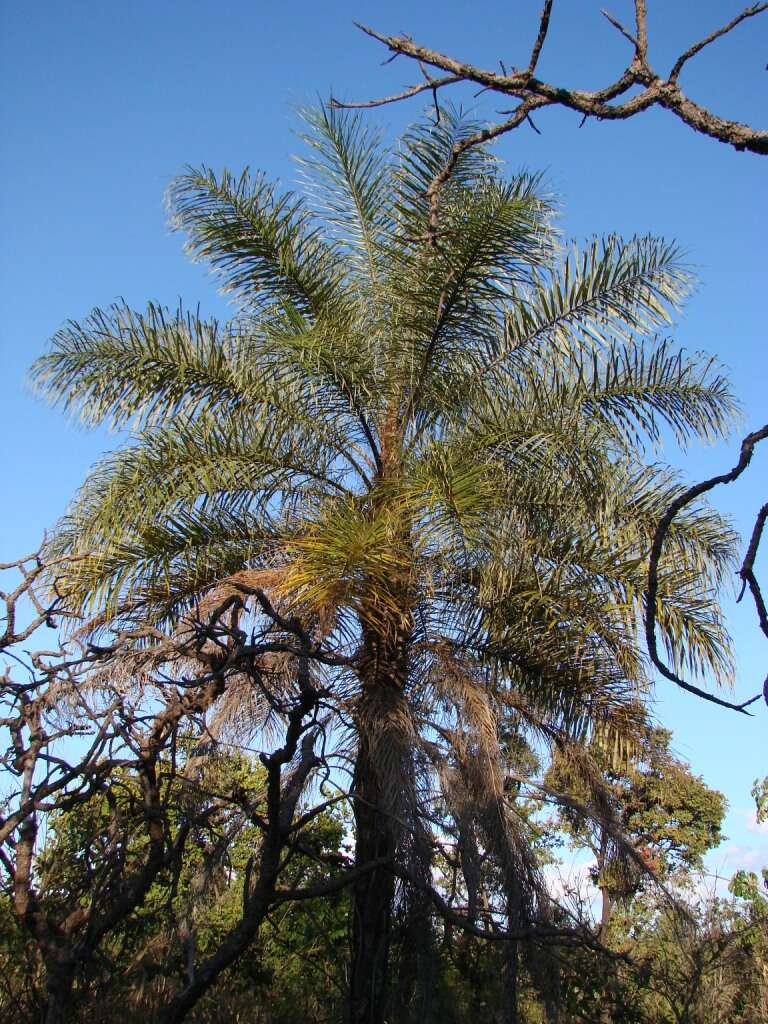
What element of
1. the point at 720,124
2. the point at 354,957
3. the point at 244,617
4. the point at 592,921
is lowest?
the point at 354,957

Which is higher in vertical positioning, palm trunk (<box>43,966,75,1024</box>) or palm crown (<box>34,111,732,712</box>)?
palm crown (<box>34,111,732,712</box>)

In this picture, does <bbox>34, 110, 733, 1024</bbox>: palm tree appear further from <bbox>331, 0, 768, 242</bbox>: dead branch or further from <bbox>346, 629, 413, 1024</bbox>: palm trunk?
<bbox>331, 0, 768, 242</bbox>: dead branch

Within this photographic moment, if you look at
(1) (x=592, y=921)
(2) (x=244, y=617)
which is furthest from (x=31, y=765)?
(1) (x=592, y=921)

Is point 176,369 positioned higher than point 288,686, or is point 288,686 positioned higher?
point 176,369

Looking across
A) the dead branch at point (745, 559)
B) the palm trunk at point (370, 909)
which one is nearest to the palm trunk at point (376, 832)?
the palm trunk at point (370, 909)

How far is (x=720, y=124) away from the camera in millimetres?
1942

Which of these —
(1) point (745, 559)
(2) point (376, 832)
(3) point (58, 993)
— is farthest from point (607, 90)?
(2) point (376, 832)

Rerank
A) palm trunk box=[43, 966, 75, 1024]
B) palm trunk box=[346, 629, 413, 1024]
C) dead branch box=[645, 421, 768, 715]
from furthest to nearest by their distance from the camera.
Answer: palm trunk box=[346, 629, 413, 1024], palm trunk box=[43, 966, 75, 1024], dead branch box=[645, 421, 768, 715]

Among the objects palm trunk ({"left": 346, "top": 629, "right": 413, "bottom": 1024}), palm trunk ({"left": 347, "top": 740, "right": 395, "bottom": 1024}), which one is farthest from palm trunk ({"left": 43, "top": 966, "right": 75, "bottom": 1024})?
palm trunk ({"left": 347, "top": 740, "right": 395, "bottom": 1024})

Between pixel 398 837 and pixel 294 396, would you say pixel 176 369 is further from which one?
pixel 398 837

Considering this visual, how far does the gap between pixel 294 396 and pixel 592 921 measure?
4.32 meters

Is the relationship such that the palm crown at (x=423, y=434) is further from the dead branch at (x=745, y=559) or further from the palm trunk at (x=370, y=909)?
the dead branch at (x=745, y=559)

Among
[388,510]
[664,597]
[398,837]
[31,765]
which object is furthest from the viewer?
[664,597]

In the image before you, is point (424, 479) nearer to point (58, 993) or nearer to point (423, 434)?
point (423, 434)
